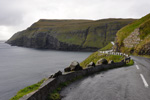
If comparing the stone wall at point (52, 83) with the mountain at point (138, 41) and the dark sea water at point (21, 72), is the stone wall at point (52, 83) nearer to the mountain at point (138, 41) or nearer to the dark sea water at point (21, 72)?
the dark sea water at point (21, 72)

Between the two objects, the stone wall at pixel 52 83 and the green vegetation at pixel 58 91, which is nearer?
the stone wall at pixel 52 83

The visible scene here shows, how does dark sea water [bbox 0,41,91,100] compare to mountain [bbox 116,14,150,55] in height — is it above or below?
below

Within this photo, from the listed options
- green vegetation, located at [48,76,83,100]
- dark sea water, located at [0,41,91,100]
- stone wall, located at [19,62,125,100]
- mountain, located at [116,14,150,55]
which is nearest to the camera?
stone wall, located at [19,62,125,100]

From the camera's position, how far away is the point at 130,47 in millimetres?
61000

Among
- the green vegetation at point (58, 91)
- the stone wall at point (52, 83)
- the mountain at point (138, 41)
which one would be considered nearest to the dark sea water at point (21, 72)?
the stone wall at point (52, 83)

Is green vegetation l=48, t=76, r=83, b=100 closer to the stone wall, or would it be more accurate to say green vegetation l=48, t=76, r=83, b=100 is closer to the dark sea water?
the stone wall

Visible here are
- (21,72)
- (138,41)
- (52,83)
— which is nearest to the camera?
(52,83)

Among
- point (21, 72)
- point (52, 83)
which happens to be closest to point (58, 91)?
point (52, 83)

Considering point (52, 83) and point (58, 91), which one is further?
point (58, 91)

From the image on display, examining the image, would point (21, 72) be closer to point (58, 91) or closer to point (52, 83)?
point (58, 91)

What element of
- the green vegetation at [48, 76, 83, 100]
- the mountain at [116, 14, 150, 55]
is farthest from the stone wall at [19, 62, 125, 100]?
the mountain at [116, 14, 150, 55]

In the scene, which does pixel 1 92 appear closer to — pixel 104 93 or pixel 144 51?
pixel 104 93

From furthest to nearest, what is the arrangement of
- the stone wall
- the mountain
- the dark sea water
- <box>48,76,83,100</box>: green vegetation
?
the mountain
the dark sea water
<box>48,76,83,100</box>: green vegetation
the stone wall

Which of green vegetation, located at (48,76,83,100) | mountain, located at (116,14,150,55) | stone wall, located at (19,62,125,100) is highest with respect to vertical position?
mountain, located at (116,14,150,55)
